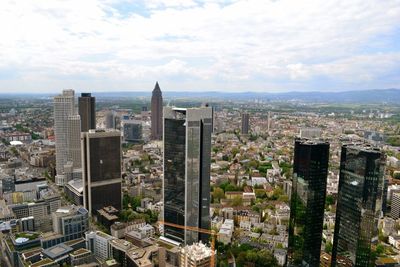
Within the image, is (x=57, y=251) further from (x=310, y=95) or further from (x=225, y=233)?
(x=310, y=95)

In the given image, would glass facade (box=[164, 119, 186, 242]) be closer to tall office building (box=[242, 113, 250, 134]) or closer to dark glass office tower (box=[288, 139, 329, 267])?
dark glass office tower (box=[288, 139, 329, 267])

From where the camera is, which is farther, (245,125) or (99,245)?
(245,125)

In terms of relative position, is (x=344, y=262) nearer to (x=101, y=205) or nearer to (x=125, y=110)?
(x=101, y=205)

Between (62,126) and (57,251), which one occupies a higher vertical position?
(62,126)

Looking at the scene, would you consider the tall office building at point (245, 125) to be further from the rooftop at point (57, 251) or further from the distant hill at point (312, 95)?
the rooftop at point (57, 251)

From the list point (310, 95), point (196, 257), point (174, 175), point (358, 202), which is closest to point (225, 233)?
point (174, 175)

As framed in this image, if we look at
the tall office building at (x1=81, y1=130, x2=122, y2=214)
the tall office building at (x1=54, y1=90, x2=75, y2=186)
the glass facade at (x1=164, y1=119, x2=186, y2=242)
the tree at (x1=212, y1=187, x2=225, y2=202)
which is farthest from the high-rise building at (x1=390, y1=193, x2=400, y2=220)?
the tall office building at (x1=54, y1=90, x2=75, y2=186)
